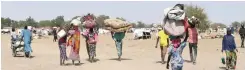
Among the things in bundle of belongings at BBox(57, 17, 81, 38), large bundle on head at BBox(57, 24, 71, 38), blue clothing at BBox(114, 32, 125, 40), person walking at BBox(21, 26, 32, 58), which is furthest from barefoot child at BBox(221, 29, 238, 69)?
person walking at BBox(21, 26, 32, 58)

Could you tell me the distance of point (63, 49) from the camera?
1645 centimetres

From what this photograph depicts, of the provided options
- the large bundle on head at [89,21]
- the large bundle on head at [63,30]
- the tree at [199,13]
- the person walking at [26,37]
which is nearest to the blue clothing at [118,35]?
the large bundle on head at [89,21]

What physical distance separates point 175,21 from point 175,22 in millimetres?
23

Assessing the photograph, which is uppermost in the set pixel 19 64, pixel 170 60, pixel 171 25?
pixel 171 25

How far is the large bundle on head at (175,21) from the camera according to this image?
1049 cm

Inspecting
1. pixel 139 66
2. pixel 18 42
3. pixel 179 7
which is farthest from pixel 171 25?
pixel 18 42

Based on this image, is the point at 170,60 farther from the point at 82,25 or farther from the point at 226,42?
the point at 82,25

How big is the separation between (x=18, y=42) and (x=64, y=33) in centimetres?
492

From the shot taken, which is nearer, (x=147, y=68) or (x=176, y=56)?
(x=176, y=56)

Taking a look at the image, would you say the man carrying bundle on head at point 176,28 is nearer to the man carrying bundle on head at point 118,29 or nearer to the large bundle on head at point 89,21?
the large bundle on head at point 89,21

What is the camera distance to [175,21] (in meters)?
10.6

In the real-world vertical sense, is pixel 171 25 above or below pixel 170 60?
above

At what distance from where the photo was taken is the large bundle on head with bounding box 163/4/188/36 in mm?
10492

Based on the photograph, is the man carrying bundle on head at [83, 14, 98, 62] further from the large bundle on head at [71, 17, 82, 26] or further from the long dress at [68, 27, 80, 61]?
the long dress at [68, 27, 80, 61]
